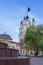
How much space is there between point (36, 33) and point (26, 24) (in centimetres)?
2975

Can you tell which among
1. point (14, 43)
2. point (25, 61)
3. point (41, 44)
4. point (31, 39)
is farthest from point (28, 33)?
point (25, 61)

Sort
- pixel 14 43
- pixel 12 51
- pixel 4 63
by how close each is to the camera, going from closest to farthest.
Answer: pixel 4 63, pixel 12 51, pixel 14 43

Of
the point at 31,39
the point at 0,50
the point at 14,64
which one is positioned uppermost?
the point at 31,39

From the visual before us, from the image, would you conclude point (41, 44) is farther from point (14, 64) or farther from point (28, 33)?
point (14, 64)

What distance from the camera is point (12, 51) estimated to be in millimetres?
11930

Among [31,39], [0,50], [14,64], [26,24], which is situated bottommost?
[14,64]

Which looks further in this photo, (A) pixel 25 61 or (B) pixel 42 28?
(B) pixel 42 28

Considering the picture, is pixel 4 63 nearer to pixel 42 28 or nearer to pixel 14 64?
pixel 14 64

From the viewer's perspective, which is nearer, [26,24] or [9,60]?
[9,60]

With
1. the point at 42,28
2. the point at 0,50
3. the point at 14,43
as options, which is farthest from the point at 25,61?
the point at 14,43

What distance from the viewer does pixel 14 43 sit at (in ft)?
271

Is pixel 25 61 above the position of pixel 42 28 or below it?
below

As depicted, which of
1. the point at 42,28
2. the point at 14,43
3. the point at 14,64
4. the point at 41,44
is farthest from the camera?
the point at 14,43

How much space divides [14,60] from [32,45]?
150 ft
